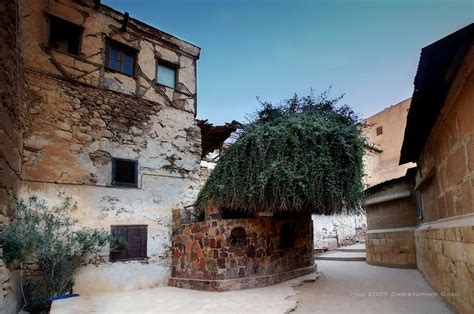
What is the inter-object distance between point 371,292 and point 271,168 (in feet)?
10.9

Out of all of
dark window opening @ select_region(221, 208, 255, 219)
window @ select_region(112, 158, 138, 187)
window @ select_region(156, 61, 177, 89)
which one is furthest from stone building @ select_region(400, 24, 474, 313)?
window @ select_region(156, 61, 177, 89)

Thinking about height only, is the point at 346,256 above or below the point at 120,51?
below

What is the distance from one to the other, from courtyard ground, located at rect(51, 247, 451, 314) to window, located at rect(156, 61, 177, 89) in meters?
5.85

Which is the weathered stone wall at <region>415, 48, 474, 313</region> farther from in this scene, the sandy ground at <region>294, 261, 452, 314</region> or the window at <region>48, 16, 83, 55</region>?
the window at <region>48, 16, 83, 55</region>

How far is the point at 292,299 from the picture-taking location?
5.89 metres

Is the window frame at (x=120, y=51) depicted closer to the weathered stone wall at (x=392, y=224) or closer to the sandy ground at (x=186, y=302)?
the sandy ground at (x=186, y=302)

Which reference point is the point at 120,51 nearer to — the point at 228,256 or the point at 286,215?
the point at 228,256

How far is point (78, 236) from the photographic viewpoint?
658 cm

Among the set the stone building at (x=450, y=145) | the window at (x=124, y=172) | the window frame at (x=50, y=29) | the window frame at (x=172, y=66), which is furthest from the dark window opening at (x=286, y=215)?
the window frame at (x=50, y=29)

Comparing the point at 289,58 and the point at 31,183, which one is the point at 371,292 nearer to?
the point at 31,183

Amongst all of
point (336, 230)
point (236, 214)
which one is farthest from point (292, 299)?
point (336, 230)

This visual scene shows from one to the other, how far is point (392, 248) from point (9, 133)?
1064 centimetres

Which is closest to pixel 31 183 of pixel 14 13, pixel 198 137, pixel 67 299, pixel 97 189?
pixel 97 189

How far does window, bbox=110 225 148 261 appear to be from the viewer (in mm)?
7355
